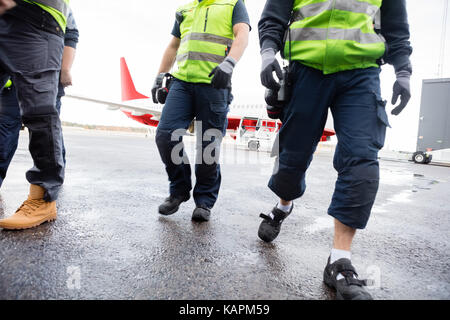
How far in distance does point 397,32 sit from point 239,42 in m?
1.05

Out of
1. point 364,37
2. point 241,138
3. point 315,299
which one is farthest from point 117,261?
point 241,138

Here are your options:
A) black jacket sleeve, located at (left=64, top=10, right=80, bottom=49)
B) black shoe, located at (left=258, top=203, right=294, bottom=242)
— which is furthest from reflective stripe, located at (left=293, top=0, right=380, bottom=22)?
black jacket sleeve, located at (left=64, top=10, right=80, bottom=49)

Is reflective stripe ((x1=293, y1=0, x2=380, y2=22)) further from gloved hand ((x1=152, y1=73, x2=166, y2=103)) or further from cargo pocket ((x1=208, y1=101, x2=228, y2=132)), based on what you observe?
gloved hand ((x1=152, y1=73, x2=166, y2=103))

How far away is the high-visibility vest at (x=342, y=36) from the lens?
1.40 meters

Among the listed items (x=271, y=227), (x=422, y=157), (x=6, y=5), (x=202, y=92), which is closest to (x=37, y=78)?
(x=6, y=5)

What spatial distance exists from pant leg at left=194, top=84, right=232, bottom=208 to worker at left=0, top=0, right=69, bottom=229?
0.95 metres

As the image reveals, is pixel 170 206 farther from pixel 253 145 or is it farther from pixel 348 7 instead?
pixel 253 145

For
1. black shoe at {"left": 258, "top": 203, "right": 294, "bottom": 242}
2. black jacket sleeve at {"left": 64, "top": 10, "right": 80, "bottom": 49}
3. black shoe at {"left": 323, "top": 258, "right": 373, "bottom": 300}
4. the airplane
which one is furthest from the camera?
the airplane

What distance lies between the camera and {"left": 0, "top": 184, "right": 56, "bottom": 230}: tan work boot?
166 cm

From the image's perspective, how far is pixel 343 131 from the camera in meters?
1.41

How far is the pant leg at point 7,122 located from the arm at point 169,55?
1160 millimetres

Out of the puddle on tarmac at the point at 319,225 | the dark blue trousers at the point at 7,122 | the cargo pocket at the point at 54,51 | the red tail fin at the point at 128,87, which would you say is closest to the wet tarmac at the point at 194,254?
the puddle on tarmac at the point at 319,225

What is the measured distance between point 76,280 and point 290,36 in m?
1.56

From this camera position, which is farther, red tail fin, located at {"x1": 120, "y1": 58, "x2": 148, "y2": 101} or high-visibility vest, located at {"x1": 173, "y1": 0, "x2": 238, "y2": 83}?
red tail fin, located at {"x1": 120, "y1": 58, "x2": 148, "y2": 101}
